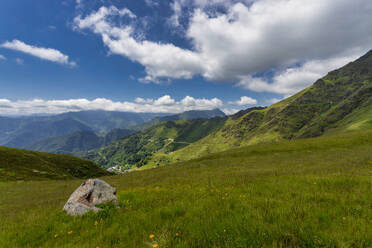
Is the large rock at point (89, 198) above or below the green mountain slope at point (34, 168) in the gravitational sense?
above

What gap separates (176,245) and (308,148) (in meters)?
45.4

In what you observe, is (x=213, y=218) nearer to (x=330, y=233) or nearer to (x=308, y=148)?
(x=330, y=233)

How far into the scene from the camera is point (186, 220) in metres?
4.66

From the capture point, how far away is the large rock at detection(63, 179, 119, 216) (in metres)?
6.48

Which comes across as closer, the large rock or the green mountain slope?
the large rock

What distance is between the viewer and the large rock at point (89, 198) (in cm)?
648

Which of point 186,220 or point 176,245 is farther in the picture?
point 186,220

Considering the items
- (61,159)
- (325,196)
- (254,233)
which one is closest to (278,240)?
(254,233)

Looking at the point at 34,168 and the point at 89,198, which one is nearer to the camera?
the point at 89,198

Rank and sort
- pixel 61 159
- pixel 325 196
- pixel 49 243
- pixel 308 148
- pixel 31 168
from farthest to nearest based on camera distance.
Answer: pixel 61 159 < pixel 31 168 < pixel 308 148 < pixel 325 196 < pixel 49 243

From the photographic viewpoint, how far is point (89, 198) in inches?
291

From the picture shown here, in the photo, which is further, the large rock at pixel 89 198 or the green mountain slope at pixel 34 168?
the green mountain slope at pixel 34 168

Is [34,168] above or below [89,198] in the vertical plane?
below

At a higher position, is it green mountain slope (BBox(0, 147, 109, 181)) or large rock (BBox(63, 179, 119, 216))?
large rock (BBox(63, 179, 119, 216))
